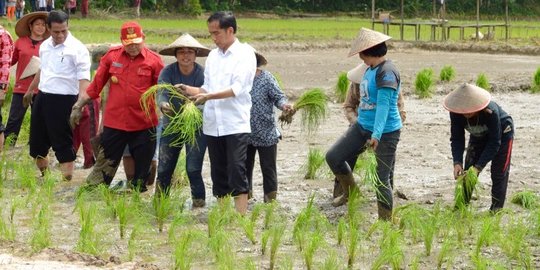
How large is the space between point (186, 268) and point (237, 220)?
1.27 m

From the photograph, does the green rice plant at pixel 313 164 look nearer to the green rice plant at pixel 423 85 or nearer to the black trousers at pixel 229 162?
the black trousers at pixel 229 162

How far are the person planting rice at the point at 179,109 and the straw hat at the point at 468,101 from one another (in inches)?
70.3

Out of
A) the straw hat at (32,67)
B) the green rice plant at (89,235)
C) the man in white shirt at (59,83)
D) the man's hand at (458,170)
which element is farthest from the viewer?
the straw hat at (32,67)

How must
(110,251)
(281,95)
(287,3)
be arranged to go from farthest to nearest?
(287,3), (281,95), (110,251)

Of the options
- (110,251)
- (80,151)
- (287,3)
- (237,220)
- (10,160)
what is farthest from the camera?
(287,3)

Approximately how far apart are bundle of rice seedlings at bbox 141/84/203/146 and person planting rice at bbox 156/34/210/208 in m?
0.03

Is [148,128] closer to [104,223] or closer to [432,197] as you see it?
[104,223]

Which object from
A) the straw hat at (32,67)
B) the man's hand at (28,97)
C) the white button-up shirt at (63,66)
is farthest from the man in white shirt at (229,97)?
the straw hat at (32,67)

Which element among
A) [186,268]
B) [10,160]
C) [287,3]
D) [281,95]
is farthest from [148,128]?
[287,3]

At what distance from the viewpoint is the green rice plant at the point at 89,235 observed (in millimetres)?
7137

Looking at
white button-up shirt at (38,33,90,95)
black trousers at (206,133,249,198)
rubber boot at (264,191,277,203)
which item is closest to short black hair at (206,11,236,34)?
black trousers at (206,133,249,198)

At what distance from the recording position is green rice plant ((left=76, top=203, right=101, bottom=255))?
7.14 metres

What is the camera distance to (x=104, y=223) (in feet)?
26.4

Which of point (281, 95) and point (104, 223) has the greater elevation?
point (281, 95)
